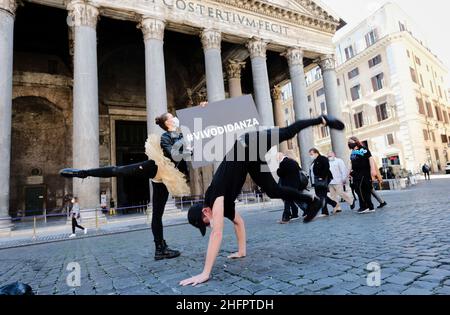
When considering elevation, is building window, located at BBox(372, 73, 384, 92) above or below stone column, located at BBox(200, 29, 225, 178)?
above

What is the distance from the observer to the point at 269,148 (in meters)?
3.13

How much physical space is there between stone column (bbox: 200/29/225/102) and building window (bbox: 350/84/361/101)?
28.6 metres

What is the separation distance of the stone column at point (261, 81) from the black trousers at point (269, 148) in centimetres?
1336

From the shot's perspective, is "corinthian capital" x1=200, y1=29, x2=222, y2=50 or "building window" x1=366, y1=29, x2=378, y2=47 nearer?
"corinthian capital" x1=200, y1=29, x2=222, y2=50

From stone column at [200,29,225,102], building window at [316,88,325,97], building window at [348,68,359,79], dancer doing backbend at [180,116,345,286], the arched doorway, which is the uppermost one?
building window at [348,68,359,79]

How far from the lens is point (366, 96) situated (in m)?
36.7

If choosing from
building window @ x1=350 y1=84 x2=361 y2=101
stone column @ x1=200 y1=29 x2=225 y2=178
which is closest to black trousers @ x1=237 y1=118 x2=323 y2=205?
stone column @ x1=200 y1=29 x2=225 y2=178

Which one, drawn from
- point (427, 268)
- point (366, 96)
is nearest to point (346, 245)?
point (427, 268)

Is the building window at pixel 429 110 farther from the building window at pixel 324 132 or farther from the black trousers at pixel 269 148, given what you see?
the black trousers at pixel 269 148

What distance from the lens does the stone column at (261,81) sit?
54.7 ft

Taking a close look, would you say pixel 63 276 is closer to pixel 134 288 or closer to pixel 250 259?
pixel 134 288

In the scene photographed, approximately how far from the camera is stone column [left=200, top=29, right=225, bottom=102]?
15164 millimetres

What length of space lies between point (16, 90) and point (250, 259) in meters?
20.1

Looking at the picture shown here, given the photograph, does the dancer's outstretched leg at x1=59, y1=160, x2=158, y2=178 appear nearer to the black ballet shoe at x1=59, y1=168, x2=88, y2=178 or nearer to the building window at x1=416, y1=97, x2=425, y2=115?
the black ballet shoe at x1=59, y1=168, x2=88, y2=178
